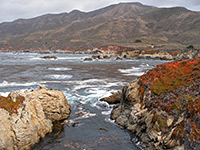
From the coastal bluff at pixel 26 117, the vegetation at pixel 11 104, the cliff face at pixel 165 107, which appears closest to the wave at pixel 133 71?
the cliff face at pixel 165 107

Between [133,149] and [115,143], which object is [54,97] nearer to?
[115,143]

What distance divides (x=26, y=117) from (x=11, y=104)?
5.18ft

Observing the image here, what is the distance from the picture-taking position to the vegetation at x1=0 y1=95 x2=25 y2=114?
13745 mm

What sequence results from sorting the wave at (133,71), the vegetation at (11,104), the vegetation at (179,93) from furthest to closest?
the wave at (133,71) < the vegetation at (11,104) < the vegetation at (179,93)

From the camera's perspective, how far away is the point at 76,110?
21.3m

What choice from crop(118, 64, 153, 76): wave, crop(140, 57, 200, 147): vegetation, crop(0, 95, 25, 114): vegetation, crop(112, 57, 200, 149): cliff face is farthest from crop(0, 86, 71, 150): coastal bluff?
crop(118, 64, 153, 76): wave

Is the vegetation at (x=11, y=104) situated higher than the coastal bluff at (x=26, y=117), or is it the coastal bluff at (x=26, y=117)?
the vegetation at (x=11, y=104)

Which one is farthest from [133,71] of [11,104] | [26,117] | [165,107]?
[11,104]

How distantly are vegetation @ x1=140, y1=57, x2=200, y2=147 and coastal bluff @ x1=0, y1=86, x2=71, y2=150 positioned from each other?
914 cm

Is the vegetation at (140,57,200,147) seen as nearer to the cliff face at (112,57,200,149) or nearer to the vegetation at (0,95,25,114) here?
the cliff face at (112,57,200,149)

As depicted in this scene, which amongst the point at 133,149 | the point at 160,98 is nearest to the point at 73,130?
the point at 133,149

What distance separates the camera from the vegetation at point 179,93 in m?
12.0

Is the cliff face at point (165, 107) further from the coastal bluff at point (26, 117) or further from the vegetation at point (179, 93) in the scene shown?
the coastal bluff at point (26, 117)

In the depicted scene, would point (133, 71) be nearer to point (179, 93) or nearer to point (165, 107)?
point (179, 93)
